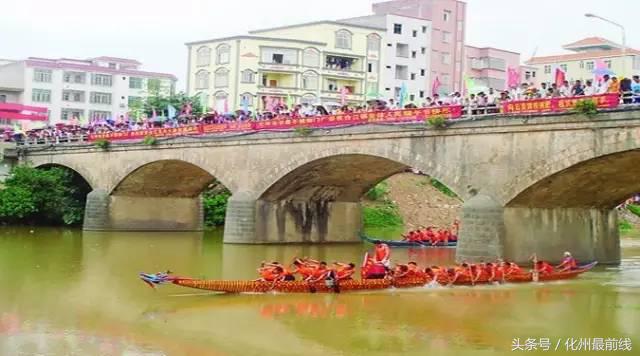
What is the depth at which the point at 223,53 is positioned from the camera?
63656 millimetres

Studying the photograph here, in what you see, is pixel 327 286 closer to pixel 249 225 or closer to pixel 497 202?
pixel 497 202

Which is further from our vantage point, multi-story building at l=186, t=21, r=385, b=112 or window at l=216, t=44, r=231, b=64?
window at l=216, t=44, r=231, b=64

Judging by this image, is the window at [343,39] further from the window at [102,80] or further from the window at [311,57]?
the window at [102,80]

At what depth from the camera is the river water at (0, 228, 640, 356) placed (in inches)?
592

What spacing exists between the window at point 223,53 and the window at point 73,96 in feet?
59.1

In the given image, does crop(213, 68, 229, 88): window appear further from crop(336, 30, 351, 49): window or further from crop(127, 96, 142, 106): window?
crop(127, 96, 142, 106): window

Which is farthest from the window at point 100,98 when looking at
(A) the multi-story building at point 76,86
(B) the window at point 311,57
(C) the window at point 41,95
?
(B) the window at point 311,57

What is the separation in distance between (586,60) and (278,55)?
80.8 ft

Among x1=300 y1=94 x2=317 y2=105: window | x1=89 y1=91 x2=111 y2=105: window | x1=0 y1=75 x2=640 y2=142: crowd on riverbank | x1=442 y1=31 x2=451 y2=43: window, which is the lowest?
x1=0 y1=75 x2=640 y2=142: crowd on riverbank

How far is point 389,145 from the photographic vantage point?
29.1m

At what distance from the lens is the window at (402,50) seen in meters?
66.9

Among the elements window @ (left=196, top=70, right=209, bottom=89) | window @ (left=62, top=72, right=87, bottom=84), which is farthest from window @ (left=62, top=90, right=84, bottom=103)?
window @ (left=196, top=70, right=209, bottom=89)

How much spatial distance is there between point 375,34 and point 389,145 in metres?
37.3

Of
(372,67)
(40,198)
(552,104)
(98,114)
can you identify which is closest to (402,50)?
(372,67)
